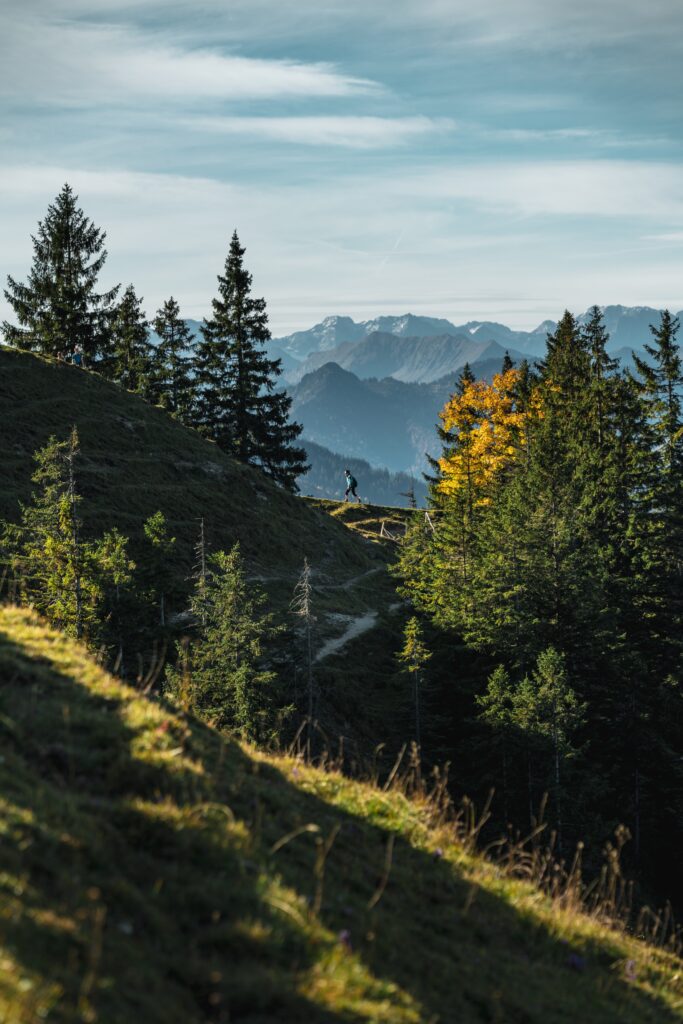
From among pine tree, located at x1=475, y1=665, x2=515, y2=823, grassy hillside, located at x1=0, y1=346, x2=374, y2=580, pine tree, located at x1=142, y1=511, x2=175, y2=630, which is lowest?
pine tree, located at x1=475, y1=665, x2=515, y2=823

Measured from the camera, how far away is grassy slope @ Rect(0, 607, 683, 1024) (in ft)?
15.6

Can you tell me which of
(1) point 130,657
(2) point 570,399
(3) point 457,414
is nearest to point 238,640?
(1) point 130,657

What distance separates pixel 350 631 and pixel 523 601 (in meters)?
11.2

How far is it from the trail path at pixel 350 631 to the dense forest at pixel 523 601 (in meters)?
2.25

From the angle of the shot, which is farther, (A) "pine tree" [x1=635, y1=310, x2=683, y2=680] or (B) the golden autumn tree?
(B) the golden autumn tree

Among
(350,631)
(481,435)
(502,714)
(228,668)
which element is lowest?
(502,714)

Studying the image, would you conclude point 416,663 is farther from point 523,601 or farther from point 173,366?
point 173,366

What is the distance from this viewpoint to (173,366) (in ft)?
272

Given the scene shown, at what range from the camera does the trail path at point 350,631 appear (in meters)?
40.4

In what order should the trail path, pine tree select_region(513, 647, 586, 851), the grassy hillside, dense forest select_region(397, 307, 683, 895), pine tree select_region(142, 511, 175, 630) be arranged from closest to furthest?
pine tree select_region(513, 647, 586, 851), pine tree select_region(142, 511, 175, 630), dense forest select_region(397, 307, 683, 895), the trail path, the grassy hillside

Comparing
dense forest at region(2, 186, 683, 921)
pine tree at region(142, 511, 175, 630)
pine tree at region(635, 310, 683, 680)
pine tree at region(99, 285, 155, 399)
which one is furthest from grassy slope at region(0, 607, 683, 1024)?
pine tree at region(99, 285, 155, 399)

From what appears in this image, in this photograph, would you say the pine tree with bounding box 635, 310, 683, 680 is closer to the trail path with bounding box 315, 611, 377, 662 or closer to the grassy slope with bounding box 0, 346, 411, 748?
the grassy slope with bounding box 0, 346, 411, 748

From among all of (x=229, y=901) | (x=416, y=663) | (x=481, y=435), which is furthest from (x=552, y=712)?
(x=229, y=901)

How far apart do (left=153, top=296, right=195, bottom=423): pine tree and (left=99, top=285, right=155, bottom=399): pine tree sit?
132cm
